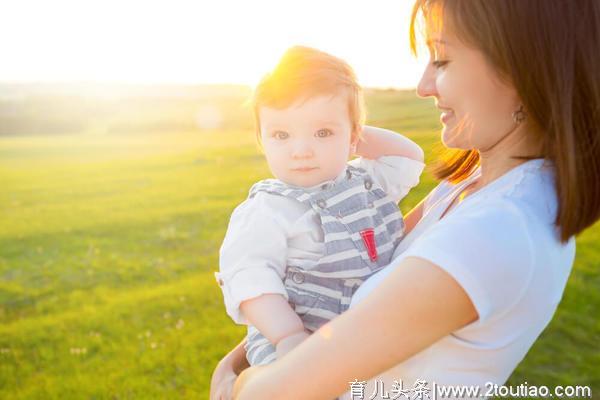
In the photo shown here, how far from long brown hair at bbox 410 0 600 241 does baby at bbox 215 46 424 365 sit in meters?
0.85

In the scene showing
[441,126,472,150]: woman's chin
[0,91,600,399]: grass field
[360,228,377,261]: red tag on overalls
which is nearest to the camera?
[441,126,472,150]: woman's chin

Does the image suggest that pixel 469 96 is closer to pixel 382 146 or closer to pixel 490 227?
pixel 490 227

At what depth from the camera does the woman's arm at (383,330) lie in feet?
5.23

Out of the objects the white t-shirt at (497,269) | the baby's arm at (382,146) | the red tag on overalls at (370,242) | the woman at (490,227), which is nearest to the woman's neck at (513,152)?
the woman at (490,227)

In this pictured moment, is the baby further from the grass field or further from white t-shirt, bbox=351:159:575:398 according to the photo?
the grass field

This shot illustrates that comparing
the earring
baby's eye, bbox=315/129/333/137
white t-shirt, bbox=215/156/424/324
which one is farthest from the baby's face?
the earring

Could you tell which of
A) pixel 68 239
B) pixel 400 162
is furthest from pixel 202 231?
pixel 400 162

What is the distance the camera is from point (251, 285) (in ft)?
7.55

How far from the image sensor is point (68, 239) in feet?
42.0

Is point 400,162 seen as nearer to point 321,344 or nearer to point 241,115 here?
point 321,344

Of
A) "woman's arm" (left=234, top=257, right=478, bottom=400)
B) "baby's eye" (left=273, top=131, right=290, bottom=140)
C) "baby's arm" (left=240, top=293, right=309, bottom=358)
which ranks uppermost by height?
"baby's eye" (left=273, top=131, right=290, bottom=140)

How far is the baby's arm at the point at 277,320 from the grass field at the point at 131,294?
1.31m

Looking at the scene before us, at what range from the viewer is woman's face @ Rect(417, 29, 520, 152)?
6.48 feet

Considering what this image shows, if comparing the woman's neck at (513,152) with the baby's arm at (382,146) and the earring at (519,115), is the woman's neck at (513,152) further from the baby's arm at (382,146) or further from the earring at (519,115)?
the baby's arm at (382,146)
